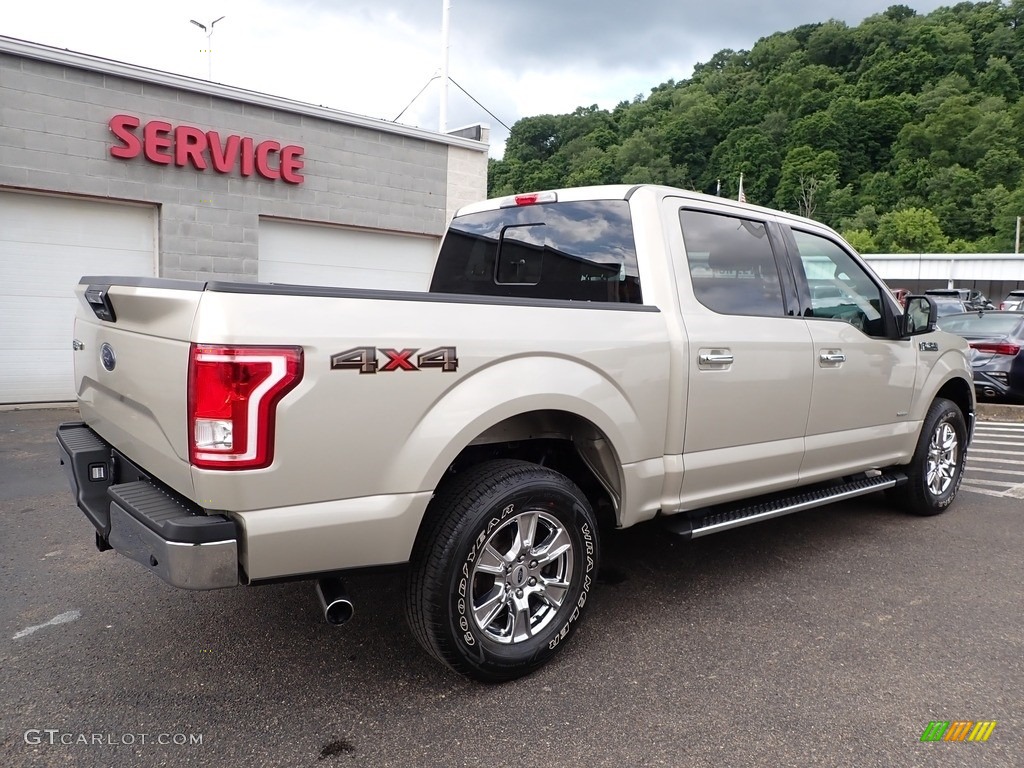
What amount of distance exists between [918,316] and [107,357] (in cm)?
456

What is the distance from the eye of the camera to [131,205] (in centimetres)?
981

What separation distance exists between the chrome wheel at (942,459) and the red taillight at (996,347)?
6.02 m

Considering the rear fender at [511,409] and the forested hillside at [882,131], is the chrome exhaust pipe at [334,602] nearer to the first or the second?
the rear fender at [511,409]

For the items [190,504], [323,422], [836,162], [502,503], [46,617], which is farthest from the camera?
[836,162]

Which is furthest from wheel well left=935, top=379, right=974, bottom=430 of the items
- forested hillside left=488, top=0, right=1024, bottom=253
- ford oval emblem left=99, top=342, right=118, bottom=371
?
forested hillside left=488, top=0, right=1024, bottom=253

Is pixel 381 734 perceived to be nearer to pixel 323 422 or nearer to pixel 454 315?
pixel 323 422

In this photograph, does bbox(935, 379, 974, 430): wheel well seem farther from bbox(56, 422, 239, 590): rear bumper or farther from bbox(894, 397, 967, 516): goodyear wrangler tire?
bbox(56, 422, 239, 590): rear bumper

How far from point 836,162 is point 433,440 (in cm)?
8647

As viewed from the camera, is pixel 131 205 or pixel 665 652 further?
pixel 131 205

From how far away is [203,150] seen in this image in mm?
10078

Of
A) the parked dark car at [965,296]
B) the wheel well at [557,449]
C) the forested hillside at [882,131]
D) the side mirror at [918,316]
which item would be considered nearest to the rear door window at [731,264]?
the wheel well at [557,449]

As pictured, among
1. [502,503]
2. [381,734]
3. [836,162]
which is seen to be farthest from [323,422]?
[836,162]

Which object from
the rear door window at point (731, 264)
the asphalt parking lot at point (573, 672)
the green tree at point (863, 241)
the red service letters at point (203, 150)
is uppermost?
the green tree at point (863, 241)

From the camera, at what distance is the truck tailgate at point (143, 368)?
236cm
